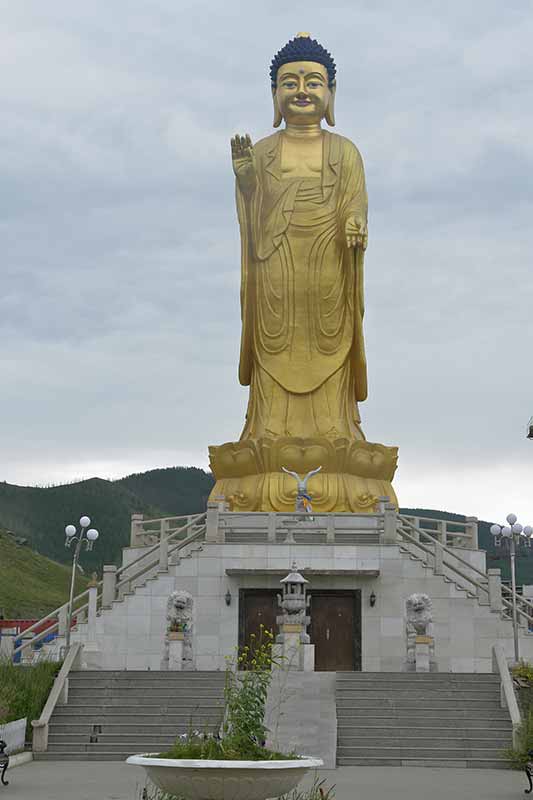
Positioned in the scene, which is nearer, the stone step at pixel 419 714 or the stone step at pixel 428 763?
the stone step at pixel 428 763

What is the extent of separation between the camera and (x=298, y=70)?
99.9 ft

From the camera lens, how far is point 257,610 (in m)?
23.2

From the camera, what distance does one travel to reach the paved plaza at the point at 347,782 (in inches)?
507

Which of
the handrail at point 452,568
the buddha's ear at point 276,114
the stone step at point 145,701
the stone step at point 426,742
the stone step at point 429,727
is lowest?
the stone step at point 426,742

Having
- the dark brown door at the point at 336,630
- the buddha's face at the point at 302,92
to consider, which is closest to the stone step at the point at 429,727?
the dark brown door at the point at 336,630

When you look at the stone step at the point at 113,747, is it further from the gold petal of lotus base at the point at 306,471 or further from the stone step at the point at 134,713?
the gold petal of lotus base at the point at 306,471

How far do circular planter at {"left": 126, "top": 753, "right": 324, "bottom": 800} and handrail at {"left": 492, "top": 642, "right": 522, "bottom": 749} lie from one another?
8.61m

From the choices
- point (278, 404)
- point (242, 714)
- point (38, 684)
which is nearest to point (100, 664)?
point (38, 684)

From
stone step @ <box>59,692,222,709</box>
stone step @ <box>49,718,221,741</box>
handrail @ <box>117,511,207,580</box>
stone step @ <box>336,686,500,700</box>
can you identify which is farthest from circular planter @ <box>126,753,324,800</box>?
handrail @ <box>117,511,207,580</box>

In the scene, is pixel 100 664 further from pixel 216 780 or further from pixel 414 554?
pixel 216 780

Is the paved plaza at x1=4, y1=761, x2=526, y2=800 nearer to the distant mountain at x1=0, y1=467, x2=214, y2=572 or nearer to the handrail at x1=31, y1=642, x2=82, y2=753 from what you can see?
the handrail at x1=31, y1=642, x2=82, y2=753

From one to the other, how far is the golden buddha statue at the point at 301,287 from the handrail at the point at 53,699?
8.52m

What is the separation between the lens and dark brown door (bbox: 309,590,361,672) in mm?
22797

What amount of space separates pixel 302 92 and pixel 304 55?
3.19 ft
